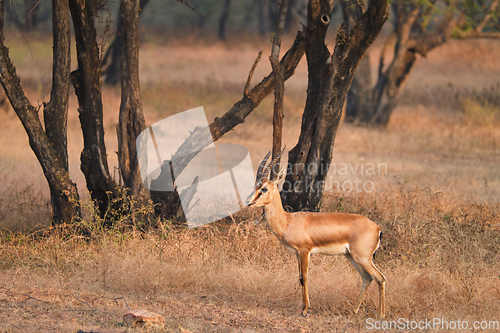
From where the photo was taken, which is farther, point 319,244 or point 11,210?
point 11,210

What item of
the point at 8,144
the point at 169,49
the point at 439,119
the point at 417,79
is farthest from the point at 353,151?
the point at 169,49

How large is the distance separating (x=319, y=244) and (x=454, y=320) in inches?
62.2

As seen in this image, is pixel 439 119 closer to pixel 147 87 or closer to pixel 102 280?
pixel 147 87

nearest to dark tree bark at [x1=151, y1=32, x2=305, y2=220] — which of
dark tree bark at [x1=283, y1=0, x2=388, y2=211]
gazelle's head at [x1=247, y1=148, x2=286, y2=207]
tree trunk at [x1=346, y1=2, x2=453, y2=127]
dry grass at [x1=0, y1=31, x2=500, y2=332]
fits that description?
dark tree bark at [x1=283, y1=0, x2=388, y2=211]

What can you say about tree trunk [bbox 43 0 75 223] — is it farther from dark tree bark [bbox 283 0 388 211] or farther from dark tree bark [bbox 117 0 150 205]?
dark tree bark [bbox 283 0 388 211]

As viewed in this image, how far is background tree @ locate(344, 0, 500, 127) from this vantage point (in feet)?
54.2

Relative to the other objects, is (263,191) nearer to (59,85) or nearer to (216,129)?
(216,129)

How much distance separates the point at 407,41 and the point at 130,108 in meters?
12.1

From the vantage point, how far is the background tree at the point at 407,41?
1653cm

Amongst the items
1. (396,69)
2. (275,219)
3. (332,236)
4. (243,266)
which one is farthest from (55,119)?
(396,69)

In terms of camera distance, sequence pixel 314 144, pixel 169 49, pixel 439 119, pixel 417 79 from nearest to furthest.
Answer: pixel 314 144 < pixel 439 119 < pixel 417 79 < pixel 169 49

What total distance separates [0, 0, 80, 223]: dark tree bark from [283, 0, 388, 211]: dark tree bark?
10.4 feet

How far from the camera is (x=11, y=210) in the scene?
7.94 m

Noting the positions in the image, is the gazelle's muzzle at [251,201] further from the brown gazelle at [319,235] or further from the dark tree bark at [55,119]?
the dark tree bark at [55,119]
